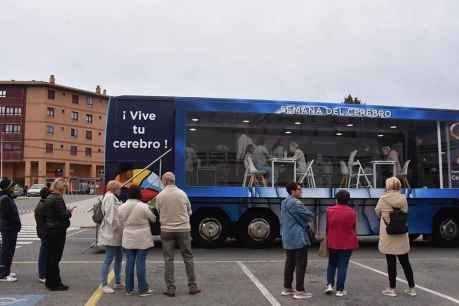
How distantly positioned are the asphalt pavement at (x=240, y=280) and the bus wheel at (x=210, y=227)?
0.84 feet

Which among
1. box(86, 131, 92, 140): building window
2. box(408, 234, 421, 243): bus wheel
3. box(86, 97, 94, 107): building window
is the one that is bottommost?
box(408, 234, 421, 243): bus wheel

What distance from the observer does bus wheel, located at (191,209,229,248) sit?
1252cm

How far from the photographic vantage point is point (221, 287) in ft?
26.6

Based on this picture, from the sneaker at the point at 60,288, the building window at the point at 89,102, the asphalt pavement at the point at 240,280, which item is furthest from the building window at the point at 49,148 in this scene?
the sneaker at the point at 60,288

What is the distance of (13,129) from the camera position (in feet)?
248

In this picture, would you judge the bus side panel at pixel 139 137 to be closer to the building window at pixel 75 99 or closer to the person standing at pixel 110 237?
the person standing at pixel 110 237

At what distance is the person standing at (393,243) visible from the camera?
7531mm

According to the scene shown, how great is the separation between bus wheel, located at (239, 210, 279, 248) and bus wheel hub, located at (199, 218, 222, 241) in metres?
0.56

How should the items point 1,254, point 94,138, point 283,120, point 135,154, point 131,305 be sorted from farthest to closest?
point 94,138 → point 283,120 → point 135,154 → point 1,254 → point 131,305

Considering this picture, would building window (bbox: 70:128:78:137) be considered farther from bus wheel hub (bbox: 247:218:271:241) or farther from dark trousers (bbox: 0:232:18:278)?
dark trousers (bbox: 0:232:18:278)

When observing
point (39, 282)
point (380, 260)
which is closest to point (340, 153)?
point (380, 260)

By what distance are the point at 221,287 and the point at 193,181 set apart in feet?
15.0

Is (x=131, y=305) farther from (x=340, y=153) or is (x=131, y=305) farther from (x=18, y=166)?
(x=18, y=166)

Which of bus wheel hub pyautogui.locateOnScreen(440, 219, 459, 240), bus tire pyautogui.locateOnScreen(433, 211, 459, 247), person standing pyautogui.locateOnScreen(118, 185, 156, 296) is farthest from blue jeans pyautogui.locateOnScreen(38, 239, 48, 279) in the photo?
bus wheel hub pyautogui.locateOnScreen(440, 219, 459, 240)
